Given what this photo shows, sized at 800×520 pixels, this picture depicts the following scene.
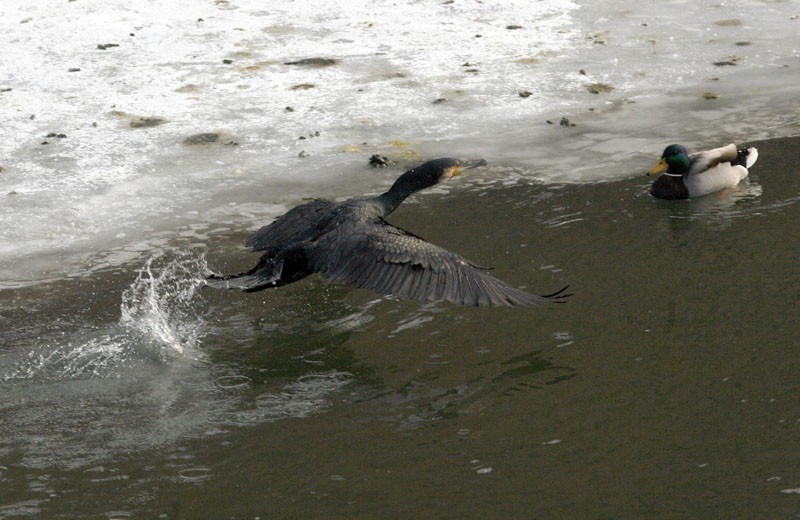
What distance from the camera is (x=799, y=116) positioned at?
902 cm

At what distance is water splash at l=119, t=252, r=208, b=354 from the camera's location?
20.1 feet

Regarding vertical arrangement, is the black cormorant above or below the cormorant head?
below

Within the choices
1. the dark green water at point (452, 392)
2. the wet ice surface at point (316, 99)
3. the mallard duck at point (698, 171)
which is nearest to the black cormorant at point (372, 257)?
the dark green water at point (452, 392)

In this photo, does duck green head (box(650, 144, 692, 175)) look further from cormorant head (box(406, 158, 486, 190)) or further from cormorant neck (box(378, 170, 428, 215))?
cormorant neck (box(378, 170, 428, 215))

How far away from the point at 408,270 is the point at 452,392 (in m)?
0.70

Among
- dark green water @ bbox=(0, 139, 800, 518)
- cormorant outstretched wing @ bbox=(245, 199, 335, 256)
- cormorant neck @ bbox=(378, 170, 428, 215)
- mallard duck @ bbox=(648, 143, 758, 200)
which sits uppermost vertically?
cormorant neck @ bbox=(378, 170, 428, 215)

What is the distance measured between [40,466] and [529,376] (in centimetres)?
228

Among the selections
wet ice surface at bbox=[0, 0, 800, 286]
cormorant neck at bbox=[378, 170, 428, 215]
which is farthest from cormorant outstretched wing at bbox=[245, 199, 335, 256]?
wet ice surface at bbox=[0, 0, 800, 286]

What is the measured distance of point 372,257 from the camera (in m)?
5.72

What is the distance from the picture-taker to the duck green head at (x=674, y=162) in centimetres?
776

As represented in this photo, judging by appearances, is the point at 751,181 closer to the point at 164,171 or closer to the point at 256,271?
the point at 256,271

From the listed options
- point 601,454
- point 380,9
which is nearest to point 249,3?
point 380,9

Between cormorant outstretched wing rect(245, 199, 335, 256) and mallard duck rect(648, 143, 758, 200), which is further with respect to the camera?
mallard duck rect(648, 143, 758, 200)

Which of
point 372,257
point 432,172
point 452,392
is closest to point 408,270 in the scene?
point 372,257
